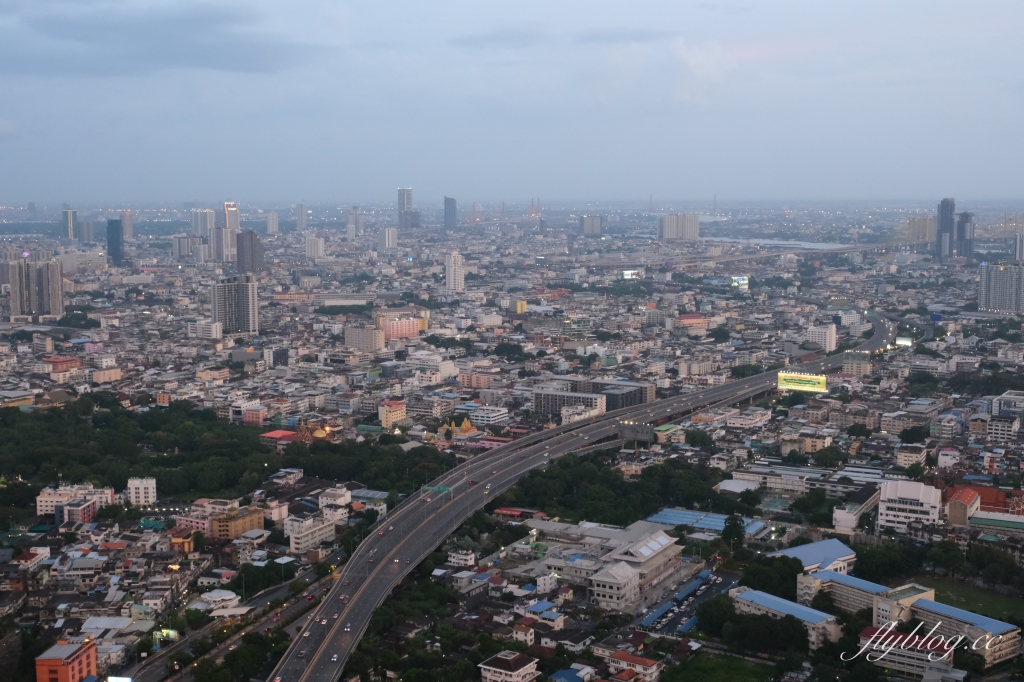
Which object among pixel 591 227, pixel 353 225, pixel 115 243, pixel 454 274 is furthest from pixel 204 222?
pixel 454 274

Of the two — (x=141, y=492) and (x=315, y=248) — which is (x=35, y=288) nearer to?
(x=315, y=248)

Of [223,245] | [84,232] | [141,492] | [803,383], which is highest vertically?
[84,232]

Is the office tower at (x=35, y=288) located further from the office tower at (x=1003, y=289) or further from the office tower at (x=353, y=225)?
the office tower at (x=353, y=225)

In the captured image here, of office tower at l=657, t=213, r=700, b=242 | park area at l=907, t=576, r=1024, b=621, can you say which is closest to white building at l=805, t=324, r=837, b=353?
park area at l=907, t=576, r=1024, b=621

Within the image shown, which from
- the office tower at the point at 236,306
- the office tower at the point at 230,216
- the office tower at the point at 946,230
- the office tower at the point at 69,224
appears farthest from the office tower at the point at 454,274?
the office tower at the point at 69,224

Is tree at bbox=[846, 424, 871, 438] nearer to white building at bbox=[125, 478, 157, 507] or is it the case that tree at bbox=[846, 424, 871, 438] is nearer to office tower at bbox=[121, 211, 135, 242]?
white building at bbox=[125, 478, 157, 507]

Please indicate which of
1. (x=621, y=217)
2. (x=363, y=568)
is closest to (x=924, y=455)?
(x=363, y=568)
